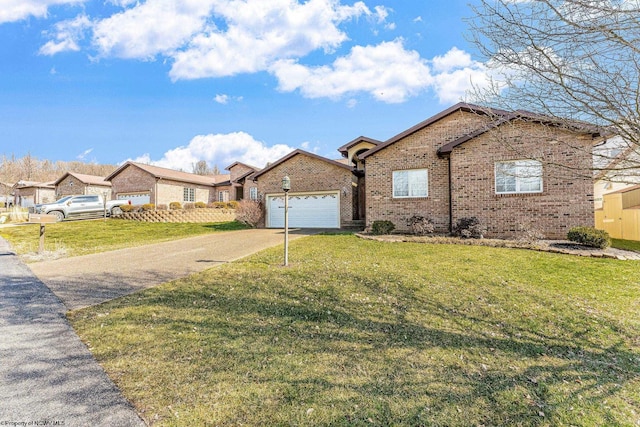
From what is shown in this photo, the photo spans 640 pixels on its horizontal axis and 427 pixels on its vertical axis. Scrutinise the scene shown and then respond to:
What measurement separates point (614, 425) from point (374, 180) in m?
12.0

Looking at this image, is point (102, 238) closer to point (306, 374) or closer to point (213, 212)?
point (213, 212)

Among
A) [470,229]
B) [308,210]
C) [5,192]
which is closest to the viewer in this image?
[470,229]

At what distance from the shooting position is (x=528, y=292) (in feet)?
18.0

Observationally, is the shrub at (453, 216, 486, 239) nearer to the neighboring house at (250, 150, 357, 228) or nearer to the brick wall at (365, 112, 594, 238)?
the brick wall at (365, 112, 594, 238)

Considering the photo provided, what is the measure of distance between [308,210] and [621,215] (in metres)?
14.8


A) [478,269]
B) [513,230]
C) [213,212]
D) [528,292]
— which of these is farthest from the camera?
[213,212]

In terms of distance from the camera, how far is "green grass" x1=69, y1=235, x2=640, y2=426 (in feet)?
8.50

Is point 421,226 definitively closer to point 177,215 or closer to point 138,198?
point 177,215

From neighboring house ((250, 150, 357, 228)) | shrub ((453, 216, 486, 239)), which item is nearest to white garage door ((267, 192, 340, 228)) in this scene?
neighboring house ((250, 150, 357, 228))

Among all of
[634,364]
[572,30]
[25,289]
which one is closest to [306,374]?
[634,364]

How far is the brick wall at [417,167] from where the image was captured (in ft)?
42.3

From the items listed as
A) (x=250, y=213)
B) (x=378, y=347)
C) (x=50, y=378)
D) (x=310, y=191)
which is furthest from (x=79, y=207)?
(x=378, y=347)

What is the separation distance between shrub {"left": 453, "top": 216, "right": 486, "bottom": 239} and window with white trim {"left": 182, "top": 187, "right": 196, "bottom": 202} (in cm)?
2532

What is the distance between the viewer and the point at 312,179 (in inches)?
709
